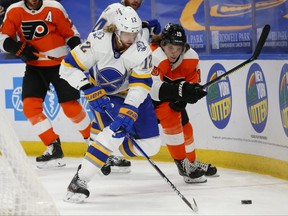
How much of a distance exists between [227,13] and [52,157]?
5.40 ft

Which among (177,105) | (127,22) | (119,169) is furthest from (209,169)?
(127,22)

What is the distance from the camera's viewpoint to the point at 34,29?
22.3ft

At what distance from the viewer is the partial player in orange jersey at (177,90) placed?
5.77m

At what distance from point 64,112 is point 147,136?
1388 mm

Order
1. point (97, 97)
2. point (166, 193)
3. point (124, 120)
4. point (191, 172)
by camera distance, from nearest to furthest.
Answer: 1. point (124, 120)
2. point (97, 97)
3. point (166, 193)
4. point (191, 172)

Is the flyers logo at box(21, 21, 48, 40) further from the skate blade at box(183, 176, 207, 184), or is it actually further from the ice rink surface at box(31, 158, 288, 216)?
the skate blade at box(183, 176, 207, 184)

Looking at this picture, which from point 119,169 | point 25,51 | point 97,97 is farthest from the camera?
point 25,51

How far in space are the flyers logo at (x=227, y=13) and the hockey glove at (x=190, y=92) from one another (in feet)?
2.92

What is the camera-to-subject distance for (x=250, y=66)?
6.44 m

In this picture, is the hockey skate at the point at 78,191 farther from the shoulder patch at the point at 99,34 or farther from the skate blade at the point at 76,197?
the shoulder patch at the point at 99,34

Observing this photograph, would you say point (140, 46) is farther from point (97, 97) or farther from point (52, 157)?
point (52, 157)

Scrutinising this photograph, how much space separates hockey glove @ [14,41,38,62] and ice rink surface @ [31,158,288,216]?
809mm

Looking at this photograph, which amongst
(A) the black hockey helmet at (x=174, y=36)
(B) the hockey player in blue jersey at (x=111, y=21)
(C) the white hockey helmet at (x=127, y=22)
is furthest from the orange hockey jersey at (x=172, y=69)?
(C) the white hockey helmet at (x=127, y=22)

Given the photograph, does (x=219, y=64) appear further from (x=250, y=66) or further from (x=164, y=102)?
(x=164, y=102)
